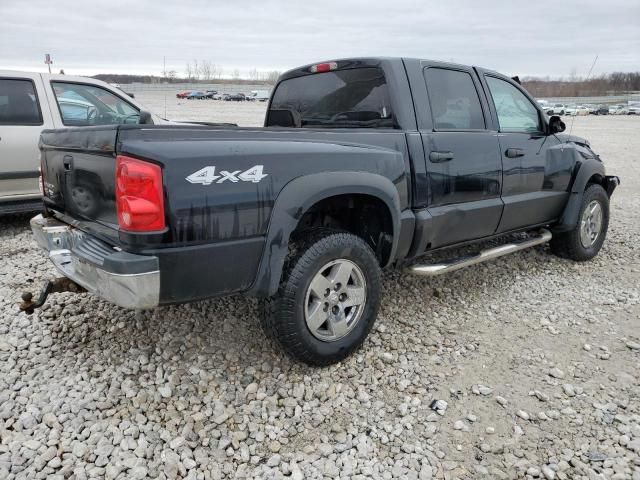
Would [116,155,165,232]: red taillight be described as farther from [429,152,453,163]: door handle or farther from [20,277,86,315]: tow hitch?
[429,152,453,163]: door handle

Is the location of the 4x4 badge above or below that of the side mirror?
below

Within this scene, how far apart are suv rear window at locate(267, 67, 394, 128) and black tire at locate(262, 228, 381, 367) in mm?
989

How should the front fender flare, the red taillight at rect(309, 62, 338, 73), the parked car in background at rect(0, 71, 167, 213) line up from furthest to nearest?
the parked car in background at rect(0, 71, 167, 213)
the red taillight at rect(309, 62, 338, 73)
the front fender flare

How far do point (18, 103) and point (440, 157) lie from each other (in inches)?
184

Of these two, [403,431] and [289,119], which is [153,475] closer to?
[403,431]

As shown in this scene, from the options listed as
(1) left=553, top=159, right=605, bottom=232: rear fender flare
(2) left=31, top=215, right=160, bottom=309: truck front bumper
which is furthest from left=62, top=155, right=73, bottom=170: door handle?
(1) left=553, top=159, right=605, bottom=232: rear fender flare

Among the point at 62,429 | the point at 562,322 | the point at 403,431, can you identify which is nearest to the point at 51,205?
the point at 62,429

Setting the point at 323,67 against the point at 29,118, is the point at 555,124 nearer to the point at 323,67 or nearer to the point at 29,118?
the point at 323,67

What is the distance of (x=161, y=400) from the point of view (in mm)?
2764

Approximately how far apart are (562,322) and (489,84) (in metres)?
1.98

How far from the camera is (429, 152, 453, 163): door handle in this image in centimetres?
345

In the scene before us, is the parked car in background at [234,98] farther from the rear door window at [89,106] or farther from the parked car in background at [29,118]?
the parked car in background at [29,118]

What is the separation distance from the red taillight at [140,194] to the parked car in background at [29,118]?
385 centimetres

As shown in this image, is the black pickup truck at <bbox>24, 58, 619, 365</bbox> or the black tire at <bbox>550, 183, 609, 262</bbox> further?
the black tire at <bbox>550, 183, 609, 262</bbox>
